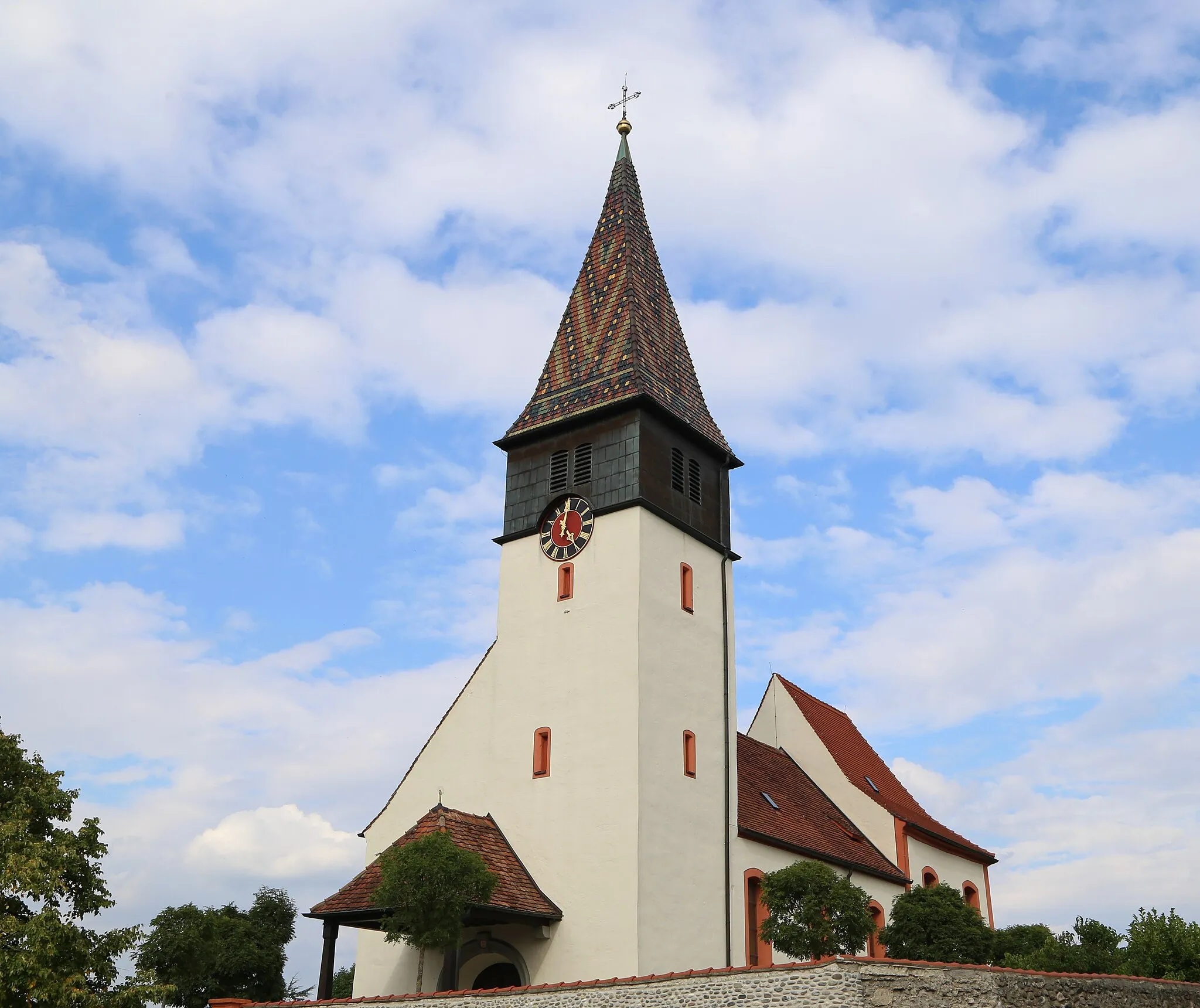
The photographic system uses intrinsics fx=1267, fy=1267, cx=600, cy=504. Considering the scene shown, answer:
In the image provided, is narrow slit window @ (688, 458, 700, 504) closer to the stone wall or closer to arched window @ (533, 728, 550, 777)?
arched window @ (533, 728, 550, 777)

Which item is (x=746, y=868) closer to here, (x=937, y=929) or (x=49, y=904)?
(x=937, y=929)

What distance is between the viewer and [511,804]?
26562 millimetres

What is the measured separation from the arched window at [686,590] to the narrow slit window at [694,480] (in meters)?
1.95

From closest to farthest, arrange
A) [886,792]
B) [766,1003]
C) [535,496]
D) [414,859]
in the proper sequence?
[766,1003]
[414,859]
[535,496]
[886,792]

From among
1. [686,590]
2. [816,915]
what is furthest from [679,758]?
[816,915]

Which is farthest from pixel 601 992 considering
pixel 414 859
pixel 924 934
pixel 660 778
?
pixel 924 934

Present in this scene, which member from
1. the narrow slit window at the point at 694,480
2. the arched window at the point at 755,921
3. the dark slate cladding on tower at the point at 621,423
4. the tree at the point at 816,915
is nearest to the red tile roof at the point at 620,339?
the dark slate cladding on tower at the point at 621,423

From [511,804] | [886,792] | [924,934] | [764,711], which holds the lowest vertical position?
[924,934]

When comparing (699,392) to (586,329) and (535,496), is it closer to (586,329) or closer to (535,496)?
(586,329)

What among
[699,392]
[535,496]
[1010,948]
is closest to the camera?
[1010,948]

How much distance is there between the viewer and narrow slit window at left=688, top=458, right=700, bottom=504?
97.9 feet

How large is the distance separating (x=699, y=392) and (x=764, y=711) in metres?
11.7

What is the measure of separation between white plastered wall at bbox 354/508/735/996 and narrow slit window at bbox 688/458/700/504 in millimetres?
1183

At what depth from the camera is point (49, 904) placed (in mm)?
20578
